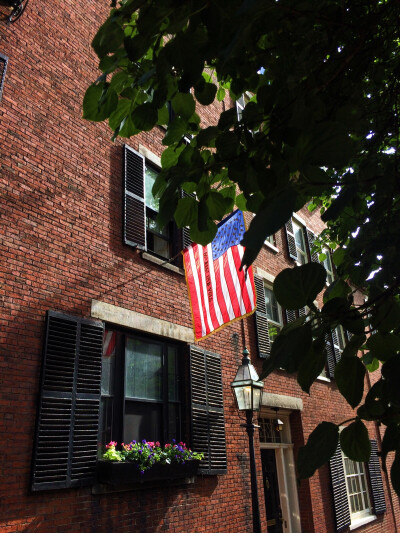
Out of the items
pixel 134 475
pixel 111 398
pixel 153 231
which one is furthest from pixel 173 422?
pixel 153 231

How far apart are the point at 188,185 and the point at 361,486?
543 inches

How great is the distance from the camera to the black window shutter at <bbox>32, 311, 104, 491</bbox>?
17.6 ft

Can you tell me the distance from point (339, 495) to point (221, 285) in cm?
752

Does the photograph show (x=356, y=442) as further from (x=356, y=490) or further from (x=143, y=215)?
(x=356, y=490)

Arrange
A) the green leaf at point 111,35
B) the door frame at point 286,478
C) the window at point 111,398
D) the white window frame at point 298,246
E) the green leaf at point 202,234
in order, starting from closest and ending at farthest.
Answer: the green leaf at point 111,35 → the green leaf at point 202,234 → the window at point 111,398 → the door frame at point 286,478 → the white window frame at point 298,246

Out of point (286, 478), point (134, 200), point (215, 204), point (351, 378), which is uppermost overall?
point (134, 200)

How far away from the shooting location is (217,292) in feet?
23.1

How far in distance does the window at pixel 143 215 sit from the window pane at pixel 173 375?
1.78 meters

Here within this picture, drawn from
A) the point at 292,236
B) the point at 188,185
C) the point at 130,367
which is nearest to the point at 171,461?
the point at 130,367

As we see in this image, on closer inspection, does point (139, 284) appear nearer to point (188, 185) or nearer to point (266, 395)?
point (266, 395)

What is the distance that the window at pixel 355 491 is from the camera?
11.2 metres

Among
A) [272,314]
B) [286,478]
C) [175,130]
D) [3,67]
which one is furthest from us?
[272,314]

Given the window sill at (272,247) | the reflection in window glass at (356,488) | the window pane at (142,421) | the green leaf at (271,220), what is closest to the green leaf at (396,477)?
the green leaf at (271,220)

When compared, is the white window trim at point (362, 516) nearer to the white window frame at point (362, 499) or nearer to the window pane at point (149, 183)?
the white window frame at point (362, 499)
